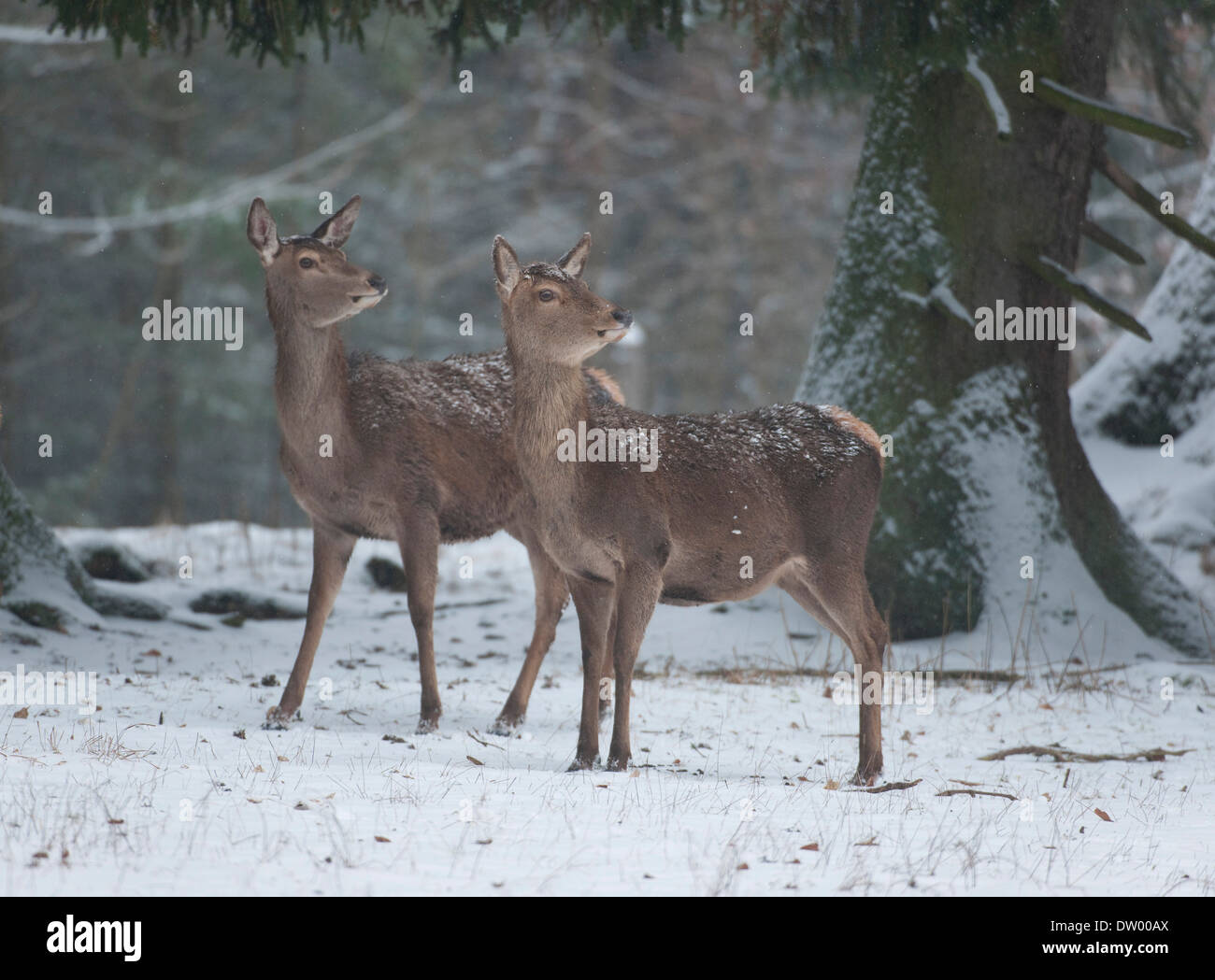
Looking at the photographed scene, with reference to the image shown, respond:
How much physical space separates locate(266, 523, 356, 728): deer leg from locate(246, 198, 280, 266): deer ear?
5.08ft

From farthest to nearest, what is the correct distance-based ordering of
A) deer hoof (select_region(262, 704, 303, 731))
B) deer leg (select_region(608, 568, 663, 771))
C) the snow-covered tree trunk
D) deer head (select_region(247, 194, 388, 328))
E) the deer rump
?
the snow-covered tree trunk < deer head (select_region(247, 194, 388, 328)) < deer hoof (select_region(262, 704, 303, 731)) < the deer rump < deer leg (select_region(608, 568, 663, 771))

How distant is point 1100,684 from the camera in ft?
32.0

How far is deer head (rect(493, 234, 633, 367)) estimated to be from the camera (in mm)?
7047

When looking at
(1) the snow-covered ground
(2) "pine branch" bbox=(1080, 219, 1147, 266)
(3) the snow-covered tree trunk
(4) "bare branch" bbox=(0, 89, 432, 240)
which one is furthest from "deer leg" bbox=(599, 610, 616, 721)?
(4) "bare branch" bbox=(0, 89, 432, 240)

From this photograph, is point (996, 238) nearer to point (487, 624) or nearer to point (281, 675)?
point (487, 624)

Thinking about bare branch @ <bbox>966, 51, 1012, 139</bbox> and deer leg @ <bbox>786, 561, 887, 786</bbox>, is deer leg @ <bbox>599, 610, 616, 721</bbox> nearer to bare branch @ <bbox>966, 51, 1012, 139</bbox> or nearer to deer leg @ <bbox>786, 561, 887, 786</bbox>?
deer leg @ <bbox>786, 561, 887, 786</bbox>

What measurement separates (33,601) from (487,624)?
3.53 meters

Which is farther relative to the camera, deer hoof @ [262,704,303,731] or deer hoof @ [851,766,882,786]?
deer hoof @ [262,704,303,731]

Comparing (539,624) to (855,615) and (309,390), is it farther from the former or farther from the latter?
(855,615)

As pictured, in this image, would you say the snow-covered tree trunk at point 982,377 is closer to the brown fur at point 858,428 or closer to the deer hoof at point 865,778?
the brown fur at point 858,428

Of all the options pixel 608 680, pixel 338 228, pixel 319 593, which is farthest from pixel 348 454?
pixel 608 680

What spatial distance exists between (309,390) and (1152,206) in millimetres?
6446

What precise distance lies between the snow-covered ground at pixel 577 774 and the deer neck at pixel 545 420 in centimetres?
135

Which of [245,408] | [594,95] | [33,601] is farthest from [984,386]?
[594,95]
